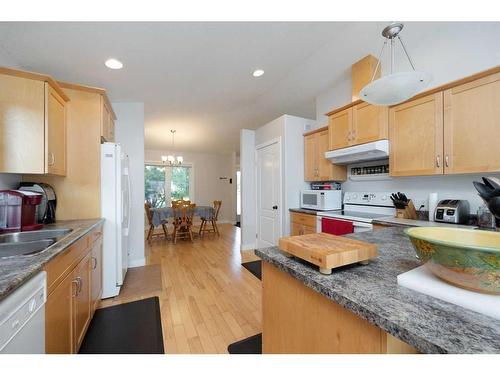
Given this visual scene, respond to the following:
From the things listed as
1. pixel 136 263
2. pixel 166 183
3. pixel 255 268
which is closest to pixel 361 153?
pixel 255 268

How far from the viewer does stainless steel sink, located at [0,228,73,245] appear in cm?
150

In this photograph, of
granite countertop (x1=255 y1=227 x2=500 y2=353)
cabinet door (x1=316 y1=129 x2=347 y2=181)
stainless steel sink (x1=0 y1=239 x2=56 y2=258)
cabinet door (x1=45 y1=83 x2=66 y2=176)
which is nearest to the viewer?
granite countertop (x1=255 y1=227 x2=500 y2=353)

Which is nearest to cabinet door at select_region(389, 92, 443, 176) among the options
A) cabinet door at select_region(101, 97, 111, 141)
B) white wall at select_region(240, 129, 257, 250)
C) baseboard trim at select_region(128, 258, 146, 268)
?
white wall at select_region(240, 129, 257, 250)

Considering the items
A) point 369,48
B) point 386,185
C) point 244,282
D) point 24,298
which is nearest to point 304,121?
point 369,48

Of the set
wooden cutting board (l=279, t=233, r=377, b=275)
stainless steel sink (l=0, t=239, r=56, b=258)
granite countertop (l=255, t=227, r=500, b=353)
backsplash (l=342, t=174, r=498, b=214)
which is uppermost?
backsplash (l=342, t=174, r=498, b=214)

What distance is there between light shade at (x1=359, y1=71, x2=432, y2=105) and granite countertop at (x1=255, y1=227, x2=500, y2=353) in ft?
3.05

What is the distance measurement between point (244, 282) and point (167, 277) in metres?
1.04

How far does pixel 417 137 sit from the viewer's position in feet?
6.79

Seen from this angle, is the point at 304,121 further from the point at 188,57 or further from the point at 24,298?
the point at 24,298

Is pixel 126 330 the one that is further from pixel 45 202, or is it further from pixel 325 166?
pixel 325 166

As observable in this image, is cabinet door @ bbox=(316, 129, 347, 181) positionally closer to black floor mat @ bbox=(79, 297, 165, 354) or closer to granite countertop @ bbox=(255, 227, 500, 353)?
granite countertop @ bbox=(255, 227, 500, 353)

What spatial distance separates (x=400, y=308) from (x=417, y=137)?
216 cm
